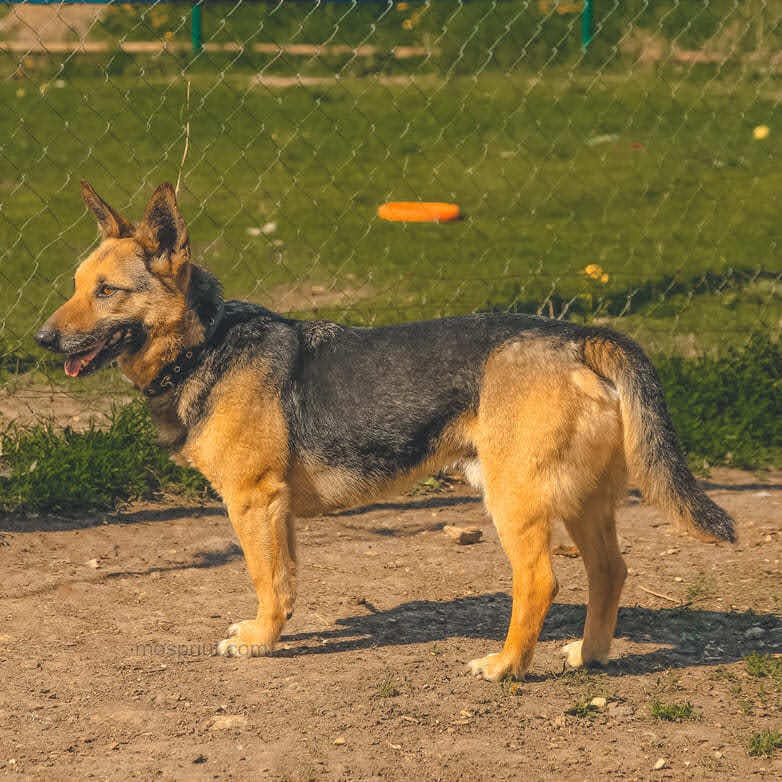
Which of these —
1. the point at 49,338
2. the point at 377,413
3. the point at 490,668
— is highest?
the point at 49,338

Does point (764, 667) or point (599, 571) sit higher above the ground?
point (599, 571)

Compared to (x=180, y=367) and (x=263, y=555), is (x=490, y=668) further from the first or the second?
(x=180, y=367)

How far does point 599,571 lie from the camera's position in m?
4.11

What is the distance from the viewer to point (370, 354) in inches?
164

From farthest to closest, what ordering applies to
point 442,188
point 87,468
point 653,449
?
point 442,188 → point 87,468 → point 653,449

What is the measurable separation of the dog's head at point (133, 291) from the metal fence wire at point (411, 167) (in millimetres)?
1706

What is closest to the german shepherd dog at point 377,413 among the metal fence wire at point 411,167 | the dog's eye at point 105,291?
the dog's eye at point 105,291

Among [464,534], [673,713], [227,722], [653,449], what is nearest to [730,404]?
[464,534]

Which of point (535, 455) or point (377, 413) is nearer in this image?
point (535, 455)

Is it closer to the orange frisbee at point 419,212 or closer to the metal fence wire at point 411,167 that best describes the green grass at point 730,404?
the metal fence wire at point 411,167

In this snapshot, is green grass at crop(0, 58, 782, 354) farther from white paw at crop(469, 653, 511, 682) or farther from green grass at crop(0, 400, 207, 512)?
white paw at crop(469, 653, 511, 682)

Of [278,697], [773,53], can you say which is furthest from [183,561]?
[773,53]

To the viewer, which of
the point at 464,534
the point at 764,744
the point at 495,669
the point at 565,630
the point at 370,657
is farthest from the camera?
the point at 464,534

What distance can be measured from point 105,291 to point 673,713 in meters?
2.33
